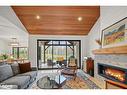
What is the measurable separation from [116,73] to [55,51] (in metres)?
6.47

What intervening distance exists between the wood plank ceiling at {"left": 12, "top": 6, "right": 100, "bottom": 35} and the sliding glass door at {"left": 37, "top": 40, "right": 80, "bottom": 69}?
4.18 ft

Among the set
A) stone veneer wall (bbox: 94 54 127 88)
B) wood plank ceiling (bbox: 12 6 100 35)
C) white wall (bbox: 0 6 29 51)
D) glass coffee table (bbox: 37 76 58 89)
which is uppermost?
wood plank ceiling (bbox: 12 6 100 35)

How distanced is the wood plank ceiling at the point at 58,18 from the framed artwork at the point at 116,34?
156 centimetres

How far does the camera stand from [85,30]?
849 centimetres

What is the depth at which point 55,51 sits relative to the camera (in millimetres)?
10242

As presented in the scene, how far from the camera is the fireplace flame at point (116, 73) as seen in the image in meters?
3.74

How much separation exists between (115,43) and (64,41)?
5.85 m

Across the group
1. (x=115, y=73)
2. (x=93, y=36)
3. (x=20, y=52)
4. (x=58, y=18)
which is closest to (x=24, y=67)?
(x=58, y=18)

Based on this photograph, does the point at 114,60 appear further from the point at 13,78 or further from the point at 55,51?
the point at 55,51

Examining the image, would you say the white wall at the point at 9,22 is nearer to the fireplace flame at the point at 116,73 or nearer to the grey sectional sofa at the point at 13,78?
the grey sectional sofa at the point at 13,78

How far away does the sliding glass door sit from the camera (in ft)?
32.2

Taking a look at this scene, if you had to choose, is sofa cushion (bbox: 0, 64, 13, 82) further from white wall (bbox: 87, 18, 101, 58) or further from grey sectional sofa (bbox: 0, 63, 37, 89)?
white wall (bbox: 87, 18, 101, 58)

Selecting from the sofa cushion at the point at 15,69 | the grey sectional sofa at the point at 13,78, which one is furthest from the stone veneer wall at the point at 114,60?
the sofa cushion at the point at 15,69

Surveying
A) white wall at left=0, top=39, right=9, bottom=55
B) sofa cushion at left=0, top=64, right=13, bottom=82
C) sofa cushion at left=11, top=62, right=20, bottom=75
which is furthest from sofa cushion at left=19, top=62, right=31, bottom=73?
white wall at left=0, top=39, right=9, bottom=55
